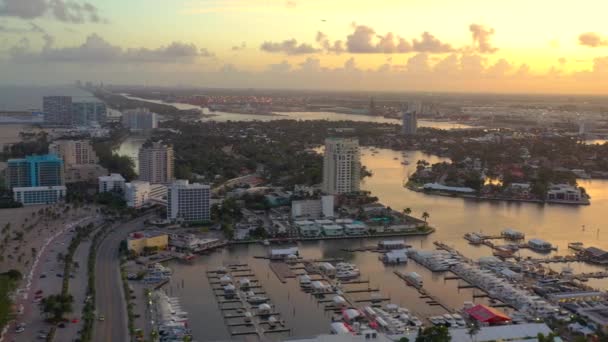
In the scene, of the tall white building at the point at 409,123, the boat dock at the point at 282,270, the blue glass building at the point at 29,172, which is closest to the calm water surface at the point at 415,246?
the boat dock at the point at 282,270

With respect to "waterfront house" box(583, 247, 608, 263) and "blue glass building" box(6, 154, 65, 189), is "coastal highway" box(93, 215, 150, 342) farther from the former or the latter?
"waterfront house" box(583, 247, 608, 263)

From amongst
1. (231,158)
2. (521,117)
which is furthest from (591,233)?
(521,117)

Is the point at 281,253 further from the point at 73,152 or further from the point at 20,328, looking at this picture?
the point at 73,152

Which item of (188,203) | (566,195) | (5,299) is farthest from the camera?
(566,195)

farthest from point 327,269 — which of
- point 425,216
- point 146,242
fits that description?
point 425,216

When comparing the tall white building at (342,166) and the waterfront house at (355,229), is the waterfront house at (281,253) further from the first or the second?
the tall white building at (342,166)

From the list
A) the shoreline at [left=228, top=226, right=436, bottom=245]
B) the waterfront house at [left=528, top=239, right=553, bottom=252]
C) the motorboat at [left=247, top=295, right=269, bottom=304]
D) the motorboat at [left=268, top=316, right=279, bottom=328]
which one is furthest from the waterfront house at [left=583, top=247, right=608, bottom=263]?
the motorboat at [left=268, top=316, right=279, bottom=328]
